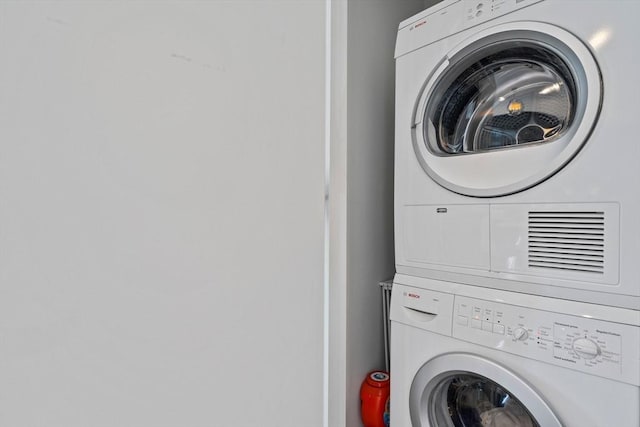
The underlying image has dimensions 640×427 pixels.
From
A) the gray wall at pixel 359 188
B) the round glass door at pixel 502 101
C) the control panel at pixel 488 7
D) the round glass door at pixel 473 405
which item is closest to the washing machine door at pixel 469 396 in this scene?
the round glass door at pixel 473 405

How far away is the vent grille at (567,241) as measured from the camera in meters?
0.74

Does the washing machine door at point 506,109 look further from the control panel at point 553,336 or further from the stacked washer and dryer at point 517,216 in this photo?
the control panel at point 553,336

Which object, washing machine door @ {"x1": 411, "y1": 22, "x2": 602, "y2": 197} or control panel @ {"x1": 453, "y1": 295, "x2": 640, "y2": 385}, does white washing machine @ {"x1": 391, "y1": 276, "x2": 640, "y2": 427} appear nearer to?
control panel @ {"x1": 453, "y1": 295, "x2": 640, "y2": 385}

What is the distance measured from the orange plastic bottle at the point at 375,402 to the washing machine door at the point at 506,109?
758 mm

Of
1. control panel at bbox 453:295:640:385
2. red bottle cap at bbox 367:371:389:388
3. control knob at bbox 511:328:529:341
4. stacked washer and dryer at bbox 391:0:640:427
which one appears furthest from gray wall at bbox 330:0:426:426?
control knob at bbox 511:328:529:341

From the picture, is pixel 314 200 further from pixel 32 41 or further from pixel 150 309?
pixel 32 41

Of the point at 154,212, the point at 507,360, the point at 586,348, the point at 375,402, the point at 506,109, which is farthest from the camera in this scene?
the point at 375,402

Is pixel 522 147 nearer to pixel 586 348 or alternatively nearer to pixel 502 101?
pixel 502 101

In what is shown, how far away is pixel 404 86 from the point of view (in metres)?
1.13

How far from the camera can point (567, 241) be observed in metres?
0.78

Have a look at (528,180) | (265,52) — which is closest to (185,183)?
(265,52)

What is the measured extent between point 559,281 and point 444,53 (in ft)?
2.36

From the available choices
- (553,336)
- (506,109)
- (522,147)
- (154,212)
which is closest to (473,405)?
(553,336)

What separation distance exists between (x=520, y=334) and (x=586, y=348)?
0.42ft
